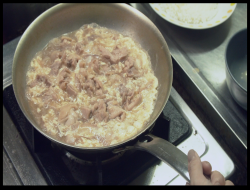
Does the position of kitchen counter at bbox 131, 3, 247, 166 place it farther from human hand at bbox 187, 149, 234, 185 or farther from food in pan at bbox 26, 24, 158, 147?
human hand at bbox 187, 149, 234, 185

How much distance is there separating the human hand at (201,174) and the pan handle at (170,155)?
4 cm

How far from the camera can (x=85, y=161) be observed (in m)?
1.20

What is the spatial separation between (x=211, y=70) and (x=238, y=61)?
0.58 ft

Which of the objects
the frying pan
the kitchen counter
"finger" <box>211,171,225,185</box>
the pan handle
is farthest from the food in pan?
"finger" <box>211,171,225,185</box>

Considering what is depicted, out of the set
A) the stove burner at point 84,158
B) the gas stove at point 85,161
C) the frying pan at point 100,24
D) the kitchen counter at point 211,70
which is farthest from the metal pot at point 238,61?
the stove burner at point 84,158

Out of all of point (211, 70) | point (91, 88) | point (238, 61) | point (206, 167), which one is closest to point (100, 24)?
point (91, 88)

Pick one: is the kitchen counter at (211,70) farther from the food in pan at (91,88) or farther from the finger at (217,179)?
the finger at (217,179)

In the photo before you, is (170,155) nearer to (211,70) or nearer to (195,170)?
(195,170)

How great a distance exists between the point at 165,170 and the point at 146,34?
32.1 inches

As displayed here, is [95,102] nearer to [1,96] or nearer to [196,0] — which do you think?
[1,96]

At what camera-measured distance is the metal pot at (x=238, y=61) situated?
1370 millimetres

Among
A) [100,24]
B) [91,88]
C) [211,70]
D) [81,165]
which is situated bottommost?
[81,165]

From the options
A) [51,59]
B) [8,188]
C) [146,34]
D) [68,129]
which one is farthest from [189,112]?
[8,188]

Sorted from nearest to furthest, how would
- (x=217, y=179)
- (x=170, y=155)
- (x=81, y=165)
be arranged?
(x=217, y=179) < (x=170, y=155) < (x=81, y=165)
